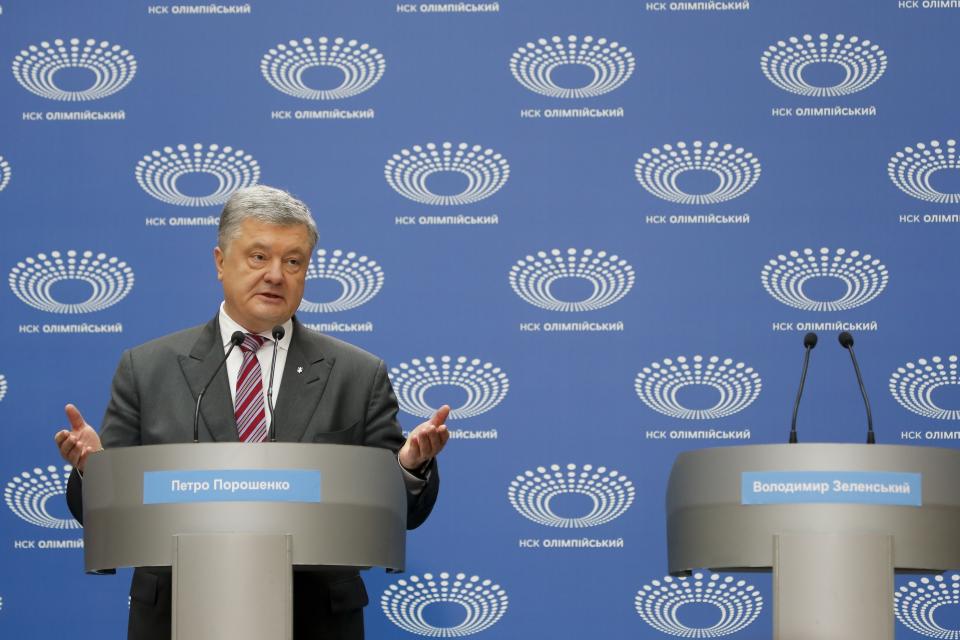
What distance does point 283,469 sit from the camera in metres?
2.47

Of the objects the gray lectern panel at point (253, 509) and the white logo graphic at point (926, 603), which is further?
the white logo graphic at point (926, 603)

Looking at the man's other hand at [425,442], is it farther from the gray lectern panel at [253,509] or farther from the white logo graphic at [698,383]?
the white logo graphic at [698,383]

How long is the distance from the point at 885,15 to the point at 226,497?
3.10 metres

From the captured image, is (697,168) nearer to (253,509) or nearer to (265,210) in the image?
(265,210)

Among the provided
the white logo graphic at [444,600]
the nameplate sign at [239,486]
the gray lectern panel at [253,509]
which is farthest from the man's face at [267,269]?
the white logo graphic at [444,600]

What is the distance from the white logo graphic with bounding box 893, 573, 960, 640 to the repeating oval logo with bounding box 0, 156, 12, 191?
3.15 m

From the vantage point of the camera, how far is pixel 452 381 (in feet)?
14.8

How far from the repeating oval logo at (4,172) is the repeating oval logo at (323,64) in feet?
2.93

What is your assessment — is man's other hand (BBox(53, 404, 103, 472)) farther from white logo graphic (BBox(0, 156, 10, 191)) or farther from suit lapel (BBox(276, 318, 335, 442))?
white logo graphic (BBox(0, 156, 10, 191))

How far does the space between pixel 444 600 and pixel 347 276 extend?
108 centimetres

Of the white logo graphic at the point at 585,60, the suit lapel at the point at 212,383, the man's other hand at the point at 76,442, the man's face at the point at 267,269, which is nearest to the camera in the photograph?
the man's other hand at the point at 76,442

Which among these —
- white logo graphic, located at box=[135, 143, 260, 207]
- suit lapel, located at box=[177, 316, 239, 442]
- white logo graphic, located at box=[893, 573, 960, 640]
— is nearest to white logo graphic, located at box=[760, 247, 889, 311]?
white logo graphic, located at box=[893, 573, 960, 640]

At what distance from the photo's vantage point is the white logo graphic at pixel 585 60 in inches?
182

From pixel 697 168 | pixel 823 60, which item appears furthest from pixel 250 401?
pixel 823 60
